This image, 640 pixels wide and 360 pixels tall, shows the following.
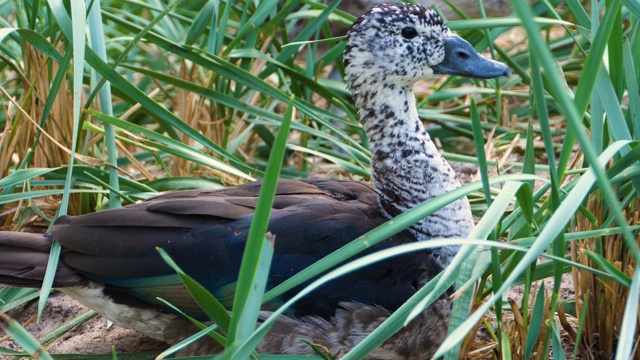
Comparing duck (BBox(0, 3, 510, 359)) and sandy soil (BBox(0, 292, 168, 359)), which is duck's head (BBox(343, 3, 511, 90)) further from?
sandy soil (BBox(0, 292, 168, 359))

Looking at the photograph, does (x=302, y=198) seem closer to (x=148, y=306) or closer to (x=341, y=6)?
(x=148, y=306)

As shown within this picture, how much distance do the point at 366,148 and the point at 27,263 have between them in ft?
4.84

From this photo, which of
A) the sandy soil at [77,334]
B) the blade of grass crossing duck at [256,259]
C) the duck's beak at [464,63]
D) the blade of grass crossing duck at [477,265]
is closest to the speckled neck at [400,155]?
the duck's beak at [464,63]

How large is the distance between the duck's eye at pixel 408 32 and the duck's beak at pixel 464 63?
0.10 meters

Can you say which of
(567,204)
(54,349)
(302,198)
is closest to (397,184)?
(302,198)

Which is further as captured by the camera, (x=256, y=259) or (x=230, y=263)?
(x=230, y=263)

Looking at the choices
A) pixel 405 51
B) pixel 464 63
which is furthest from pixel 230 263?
pixel 464 63

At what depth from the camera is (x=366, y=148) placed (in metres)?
3.55

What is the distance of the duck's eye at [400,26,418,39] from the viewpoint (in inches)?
107

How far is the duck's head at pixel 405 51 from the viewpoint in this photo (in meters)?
2.70

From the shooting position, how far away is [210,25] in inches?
139

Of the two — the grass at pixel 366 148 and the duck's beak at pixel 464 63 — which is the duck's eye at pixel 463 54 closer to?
the duck's beak at pixel 464 63

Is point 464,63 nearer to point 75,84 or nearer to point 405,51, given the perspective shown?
point 405,51

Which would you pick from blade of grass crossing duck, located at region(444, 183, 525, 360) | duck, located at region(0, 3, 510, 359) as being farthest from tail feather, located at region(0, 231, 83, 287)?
blade of grass crossing duck, located at region(444, 183, 525, 360)
